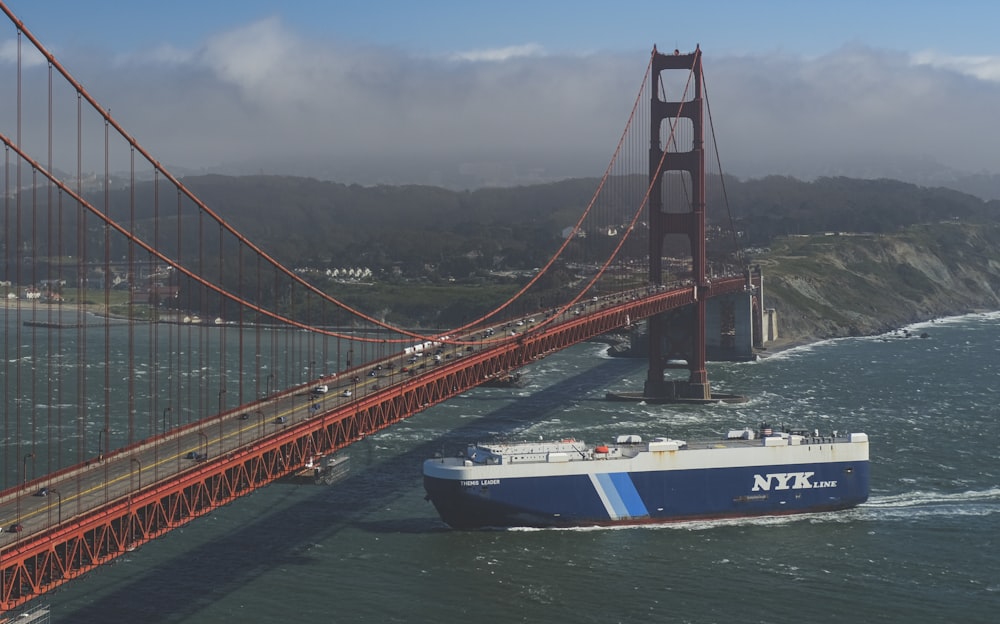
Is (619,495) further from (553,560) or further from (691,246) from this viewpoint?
(691,246)

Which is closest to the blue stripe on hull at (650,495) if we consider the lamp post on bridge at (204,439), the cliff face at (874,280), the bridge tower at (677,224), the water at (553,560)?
the water at (553,560)

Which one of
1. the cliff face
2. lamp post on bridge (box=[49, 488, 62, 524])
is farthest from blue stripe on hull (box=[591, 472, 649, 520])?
the cliff face

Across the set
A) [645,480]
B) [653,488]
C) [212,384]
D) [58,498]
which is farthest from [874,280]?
[58,498]

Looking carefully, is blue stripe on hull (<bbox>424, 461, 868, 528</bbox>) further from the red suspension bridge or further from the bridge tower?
the bridge tower

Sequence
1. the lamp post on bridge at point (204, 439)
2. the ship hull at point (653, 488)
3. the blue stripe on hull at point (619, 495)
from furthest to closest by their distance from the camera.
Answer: the blue stripe on hull at point (619, 495) → the ship hull at point (653, 488) → the lamp post on bridge at point (204, 439)

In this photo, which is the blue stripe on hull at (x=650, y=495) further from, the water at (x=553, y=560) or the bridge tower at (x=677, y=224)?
the bridge tower at (x=677, y=224)

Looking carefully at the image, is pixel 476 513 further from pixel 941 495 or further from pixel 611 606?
pixel 941 495
